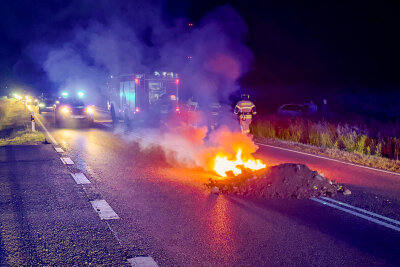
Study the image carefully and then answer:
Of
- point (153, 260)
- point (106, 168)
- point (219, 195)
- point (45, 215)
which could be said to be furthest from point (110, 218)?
point (106, 168)

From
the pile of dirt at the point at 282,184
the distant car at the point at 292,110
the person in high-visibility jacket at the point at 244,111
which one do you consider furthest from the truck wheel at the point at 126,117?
the pile of dirt at the point at 282,184

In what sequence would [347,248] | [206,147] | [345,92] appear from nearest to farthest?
[347,248] → [206,147] → [345,92]

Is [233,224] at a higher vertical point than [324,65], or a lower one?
lower

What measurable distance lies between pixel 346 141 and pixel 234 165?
6.55 metres

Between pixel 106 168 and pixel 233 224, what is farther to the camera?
pixel 106 168

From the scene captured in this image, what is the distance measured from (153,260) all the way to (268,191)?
10.8 ft

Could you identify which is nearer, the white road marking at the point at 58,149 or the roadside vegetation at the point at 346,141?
the roadside vegetation at the point at 346,141

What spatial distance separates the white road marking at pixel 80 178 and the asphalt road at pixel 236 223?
5.4 inches

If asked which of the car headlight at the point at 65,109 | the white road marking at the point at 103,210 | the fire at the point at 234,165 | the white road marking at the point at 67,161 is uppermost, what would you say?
the car headlight at the point at 65,109

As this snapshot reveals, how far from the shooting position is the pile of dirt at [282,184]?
276 inches

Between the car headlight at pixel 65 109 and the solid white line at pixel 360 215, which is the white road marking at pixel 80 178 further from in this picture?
the car headlight at pixel 65 109

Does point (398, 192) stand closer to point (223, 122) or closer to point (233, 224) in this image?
point (233, 224)

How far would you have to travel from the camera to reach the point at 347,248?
4.68m

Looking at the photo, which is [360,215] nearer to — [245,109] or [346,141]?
[346,141]
